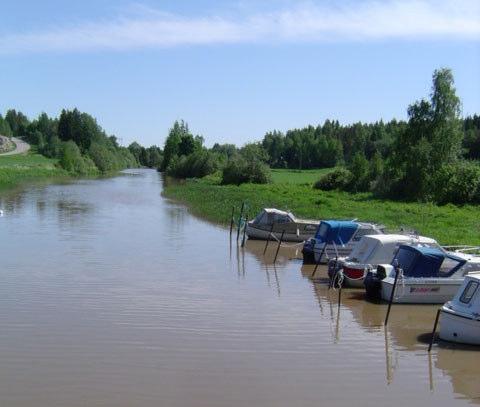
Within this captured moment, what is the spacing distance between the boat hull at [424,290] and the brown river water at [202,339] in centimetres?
35

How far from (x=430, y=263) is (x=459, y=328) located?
15.1ft

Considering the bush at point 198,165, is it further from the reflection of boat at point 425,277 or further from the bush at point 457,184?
the reflection of boat at point 425,277

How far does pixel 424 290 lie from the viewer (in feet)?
65.2

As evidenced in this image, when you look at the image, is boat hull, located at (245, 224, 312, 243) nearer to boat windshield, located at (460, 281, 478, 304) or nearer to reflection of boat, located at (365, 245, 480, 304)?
reflection of boat, located at (365, 245, 480, 304)

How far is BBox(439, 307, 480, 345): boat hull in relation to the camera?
1539 cm

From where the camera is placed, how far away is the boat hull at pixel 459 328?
15391 millimetres

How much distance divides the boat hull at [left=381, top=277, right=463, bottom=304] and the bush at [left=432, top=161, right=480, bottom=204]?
32238 mm

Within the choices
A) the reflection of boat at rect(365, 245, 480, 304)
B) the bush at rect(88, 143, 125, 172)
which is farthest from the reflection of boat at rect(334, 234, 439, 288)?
the bush at rect(88, 143, 125, 172)

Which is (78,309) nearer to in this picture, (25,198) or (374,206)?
(374,206)

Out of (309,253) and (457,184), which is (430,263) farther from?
(457,184)

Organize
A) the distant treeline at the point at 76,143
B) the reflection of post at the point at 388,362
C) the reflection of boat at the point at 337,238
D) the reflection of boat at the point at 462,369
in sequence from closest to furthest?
the reflection of boat at the point at 462,369
the reflection of post at the point at 388,362
the reflection of boat at the point at 337,238
the distant treeline at the point at 76,143

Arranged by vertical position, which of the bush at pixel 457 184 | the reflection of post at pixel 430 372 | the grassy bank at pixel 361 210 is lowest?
the reflection of post at pixel 430 372

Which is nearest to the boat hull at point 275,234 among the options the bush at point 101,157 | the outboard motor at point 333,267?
the outboard motor at point 333,267

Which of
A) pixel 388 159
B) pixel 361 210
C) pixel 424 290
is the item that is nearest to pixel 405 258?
pixel 424 290
